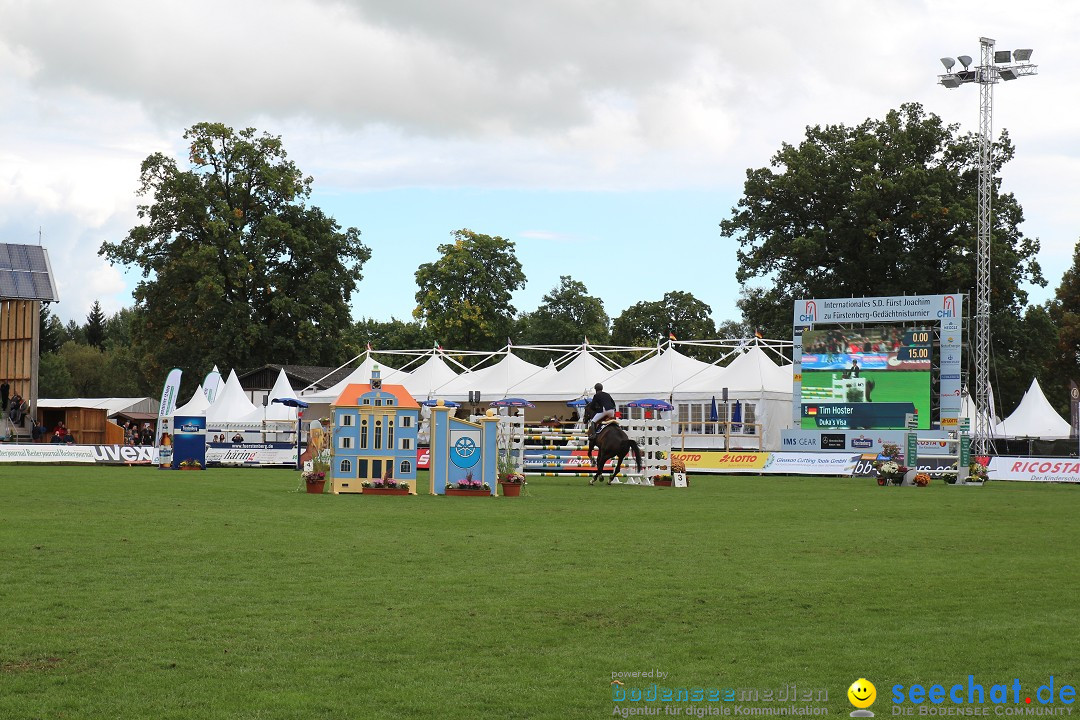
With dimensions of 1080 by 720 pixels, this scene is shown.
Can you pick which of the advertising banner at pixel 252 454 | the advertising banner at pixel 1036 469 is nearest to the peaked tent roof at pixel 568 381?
the advertising banner at pixel 252 454

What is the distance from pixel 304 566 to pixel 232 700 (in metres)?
5.45

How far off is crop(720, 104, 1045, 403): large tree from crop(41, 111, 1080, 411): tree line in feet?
0.27

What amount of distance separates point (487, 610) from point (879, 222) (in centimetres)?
5578

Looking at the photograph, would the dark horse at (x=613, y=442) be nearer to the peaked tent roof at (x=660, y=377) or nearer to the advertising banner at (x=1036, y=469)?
the advertising banner at (x=1036, y=469)

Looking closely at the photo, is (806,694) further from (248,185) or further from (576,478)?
(248,185)

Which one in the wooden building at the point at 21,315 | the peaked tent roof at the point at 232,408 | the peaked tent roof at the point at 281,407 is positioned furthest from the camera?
the peaked tent roof at the point at 281,407

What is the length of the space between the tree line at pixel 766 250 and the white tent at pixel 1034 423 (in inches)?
312

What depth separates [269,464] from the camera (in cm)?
4309

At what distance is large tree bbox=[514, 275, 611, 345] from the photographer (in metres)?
95.8

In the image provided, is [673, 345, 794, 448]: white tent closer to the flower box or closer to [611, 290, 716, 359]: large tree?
the flower box

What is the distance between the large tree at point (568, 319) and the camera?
314ft

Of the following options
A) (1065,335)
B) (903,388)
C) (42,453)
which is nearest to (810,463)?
(903,388)

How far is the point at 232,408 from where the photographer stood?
51.4 meters

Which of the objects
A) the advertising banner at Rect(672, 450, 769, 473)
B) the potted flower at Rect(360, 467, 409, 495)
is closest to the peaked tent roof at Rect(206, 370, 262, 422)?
the advertising banner at Rect(672, 450, 769, 473)
